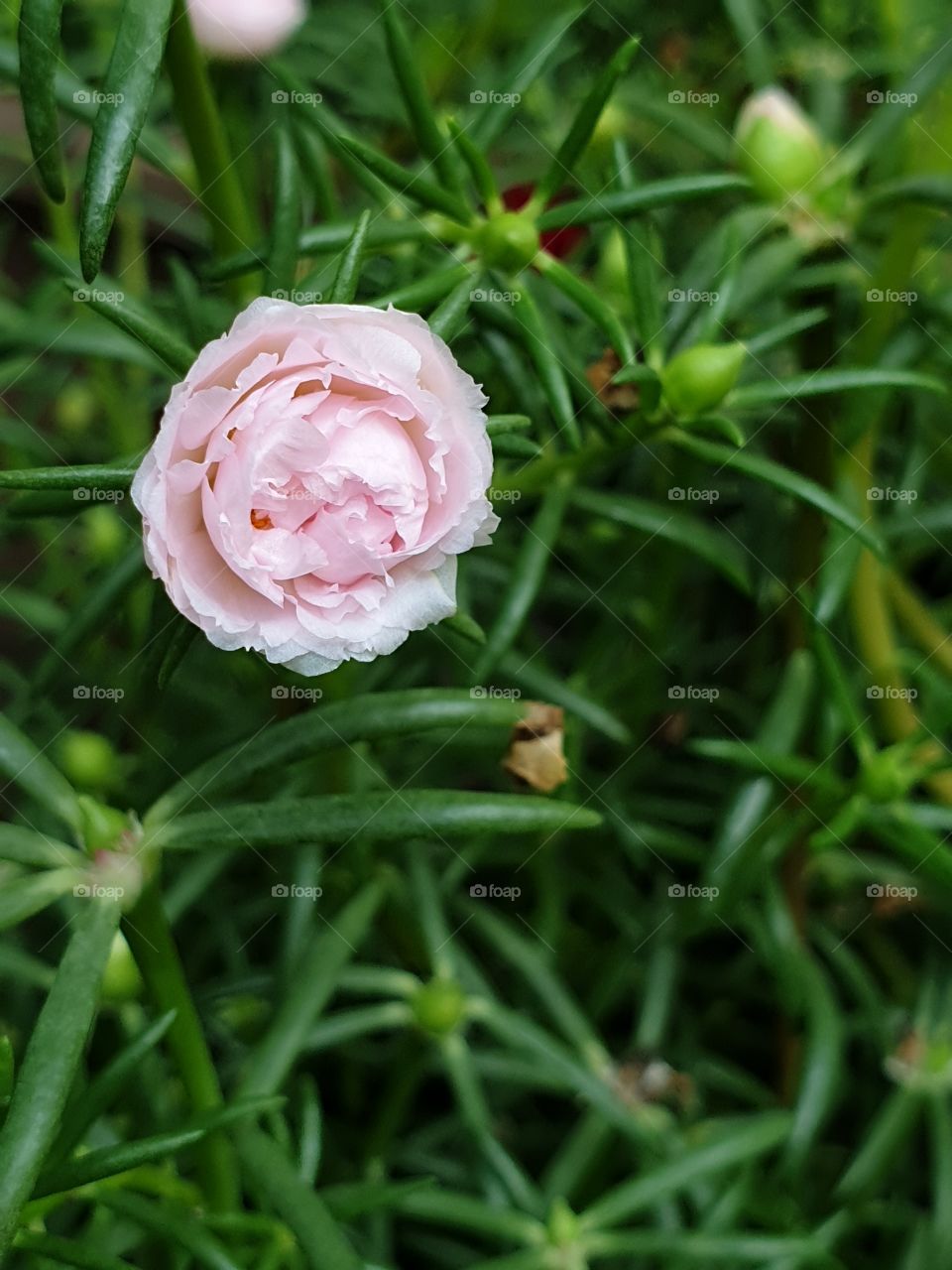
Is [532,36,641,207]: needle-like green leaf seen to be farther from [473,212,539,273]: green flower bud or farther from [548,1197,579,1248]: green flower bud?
[548,1197,579,1248]: green flower bud

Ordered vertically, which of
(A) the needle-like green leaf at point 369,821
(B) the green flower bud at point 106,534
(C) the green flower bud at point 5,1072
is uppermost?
(A) the needle-like green leaf at point 369,821

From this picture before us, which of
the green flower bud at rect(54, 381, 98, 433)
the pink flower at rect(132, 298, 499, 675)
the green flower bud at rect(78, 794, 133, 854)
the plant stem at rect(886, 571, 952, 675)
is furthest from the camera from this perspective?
the green flower bud at rect(54, 381, 98, 433)

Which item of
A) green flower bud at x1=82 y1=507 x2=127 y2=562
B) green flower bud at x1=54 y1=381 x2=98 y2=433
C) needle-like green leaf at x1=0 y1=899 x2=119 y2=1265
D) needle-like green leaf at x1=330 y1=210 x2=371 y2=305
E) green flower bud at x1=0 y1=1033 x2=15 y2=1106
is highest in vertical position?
needle-like green leaf at x1=330 y1=210 x2=371 y2=305

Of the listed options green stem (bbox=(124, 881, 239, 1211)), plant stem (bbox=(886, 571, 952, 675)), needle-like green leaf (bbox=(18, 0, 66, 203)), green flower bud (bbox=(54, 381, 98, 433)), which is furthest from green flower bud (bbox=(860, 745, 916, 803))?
green flower bud (bbox=(54, 381, 98, 433))

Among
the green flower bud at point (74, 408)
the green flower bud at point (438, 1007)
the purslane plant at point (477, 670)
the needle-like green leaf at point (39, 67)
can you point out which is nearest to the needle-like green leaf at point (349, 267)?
the purslane plant at point (477, 670)

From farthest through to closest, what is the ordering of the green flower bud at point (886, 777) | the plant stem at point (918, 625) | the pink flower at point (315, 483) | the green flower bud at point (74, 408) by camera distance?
the green flower bud at point (74, 408) → the plant stem at point (918, 625) → the green flower bud at point (886, 777) → the pink flower at point (315, 483)

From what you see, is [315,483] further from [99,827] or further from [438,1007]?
[438,1007]

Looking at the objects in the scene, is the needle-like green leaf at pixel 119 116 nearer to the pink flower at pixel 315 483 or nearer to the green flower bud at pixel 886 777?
the pink flower at pixel 315 483
